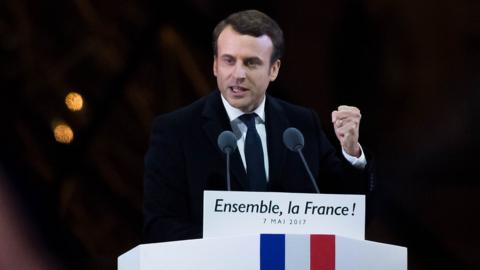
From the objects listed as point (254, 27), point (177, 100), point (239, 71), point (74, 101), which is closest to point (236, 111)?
point (239, 71)

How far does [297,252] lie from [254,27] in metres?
1.23

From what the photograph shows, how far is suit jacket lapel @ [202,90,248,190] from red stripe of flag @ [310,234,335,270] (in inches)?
32.8

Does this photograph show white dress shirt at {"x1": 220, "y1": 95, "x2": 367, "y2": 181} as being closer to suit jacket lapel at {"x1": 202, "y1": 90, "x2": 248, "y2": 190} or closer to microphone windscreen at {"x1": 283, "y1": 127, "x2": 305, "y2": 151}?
suit jacket lapel at {"x1": 202, "y1": 90, "x2": 248, "y2": 190}

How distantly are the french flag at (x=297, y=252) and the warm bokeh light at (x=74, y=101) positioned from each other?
200 centimetres

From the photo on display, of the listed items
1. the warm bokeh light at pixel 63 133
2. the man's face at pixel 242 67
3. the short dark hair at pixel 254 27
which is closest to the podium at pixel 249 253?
the man's face at pixel 242 67

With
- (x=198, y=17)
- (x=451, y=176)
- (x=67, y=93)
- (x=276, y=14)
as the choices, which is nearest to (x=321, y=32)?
(x=276, y=14)

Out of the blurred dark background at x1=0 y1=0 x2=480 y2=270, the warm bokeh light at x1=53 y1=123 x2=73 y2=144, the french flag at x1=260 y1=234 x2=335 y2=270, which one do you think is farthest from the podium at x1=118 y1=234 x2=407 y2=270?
the warm bokeh light at x1=53 y1=123 x2=73 y2=144

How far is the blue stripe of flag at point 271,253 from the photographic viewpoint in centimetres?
295

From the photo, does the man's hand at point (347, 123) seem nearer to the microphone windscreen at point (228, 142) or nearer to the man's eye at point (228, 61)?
the microphone windscreen at point (228, 142)

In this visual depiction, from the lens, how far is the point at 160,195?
376 centimetres

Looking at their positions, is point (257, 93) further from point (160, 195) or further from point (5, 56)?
point (5, 56)

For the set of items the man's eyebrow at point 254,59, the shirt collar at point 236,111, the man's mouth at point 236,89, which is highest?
the man's eyebrow at point 254,59

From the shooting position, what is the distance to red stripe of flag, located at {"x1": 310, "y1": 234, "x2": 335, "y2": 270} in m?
2.97

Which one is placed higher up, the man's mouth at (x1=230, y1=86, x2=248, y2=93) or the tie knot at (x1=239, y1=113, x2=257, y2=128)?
the man's mouth at (x1=230, y1=86, x2=248, y2=93)
